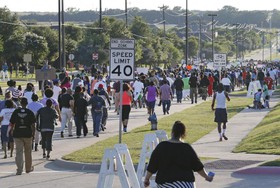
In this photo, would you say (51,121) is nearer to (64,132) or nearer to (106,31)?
(64,132)

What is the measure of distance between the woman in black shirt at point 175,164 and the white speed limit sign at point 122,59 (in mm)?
7289

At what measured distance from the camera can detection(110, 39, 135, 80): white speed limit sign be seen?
1812 centimetres

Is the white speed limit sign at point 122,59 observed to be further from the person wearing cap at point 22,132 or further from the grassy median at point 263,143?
the grassy median at point 263,143

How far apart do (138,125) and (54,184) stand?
1463 centimetres

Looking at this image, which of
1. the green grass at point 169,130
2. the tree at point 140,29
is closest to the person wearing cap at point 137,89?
the green grass at point 169,130

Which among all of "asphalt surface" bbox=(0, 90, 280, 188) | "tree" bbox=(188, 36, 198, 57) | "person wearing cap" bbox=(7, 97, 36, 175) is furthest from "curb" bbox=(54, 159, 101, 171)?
"tree" bbox=(188, 36, 198, 57)

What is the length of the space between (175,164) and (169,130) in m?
17.8

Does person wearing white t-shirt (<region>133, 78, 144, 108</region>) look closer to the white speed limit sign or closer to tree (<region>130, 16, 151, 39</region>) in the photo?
the white speed limit sign

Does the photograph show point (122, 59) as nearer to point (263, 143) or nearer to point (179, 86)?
point (263, 143)

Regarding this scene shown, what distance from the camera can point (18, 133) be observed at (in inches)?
733

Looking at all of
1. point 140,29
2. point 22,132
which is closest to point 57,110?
point 22,132

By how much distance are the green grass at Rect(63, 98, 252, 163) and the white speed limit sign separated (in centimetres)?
267

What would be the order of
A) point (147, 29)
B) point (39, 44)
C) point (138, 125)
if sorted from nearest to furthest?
point (138, 125), point (39, 44), point (147, 29)

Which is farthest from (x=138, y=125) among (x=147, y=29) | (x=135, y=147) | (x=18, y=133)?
(x=147, y=29)
